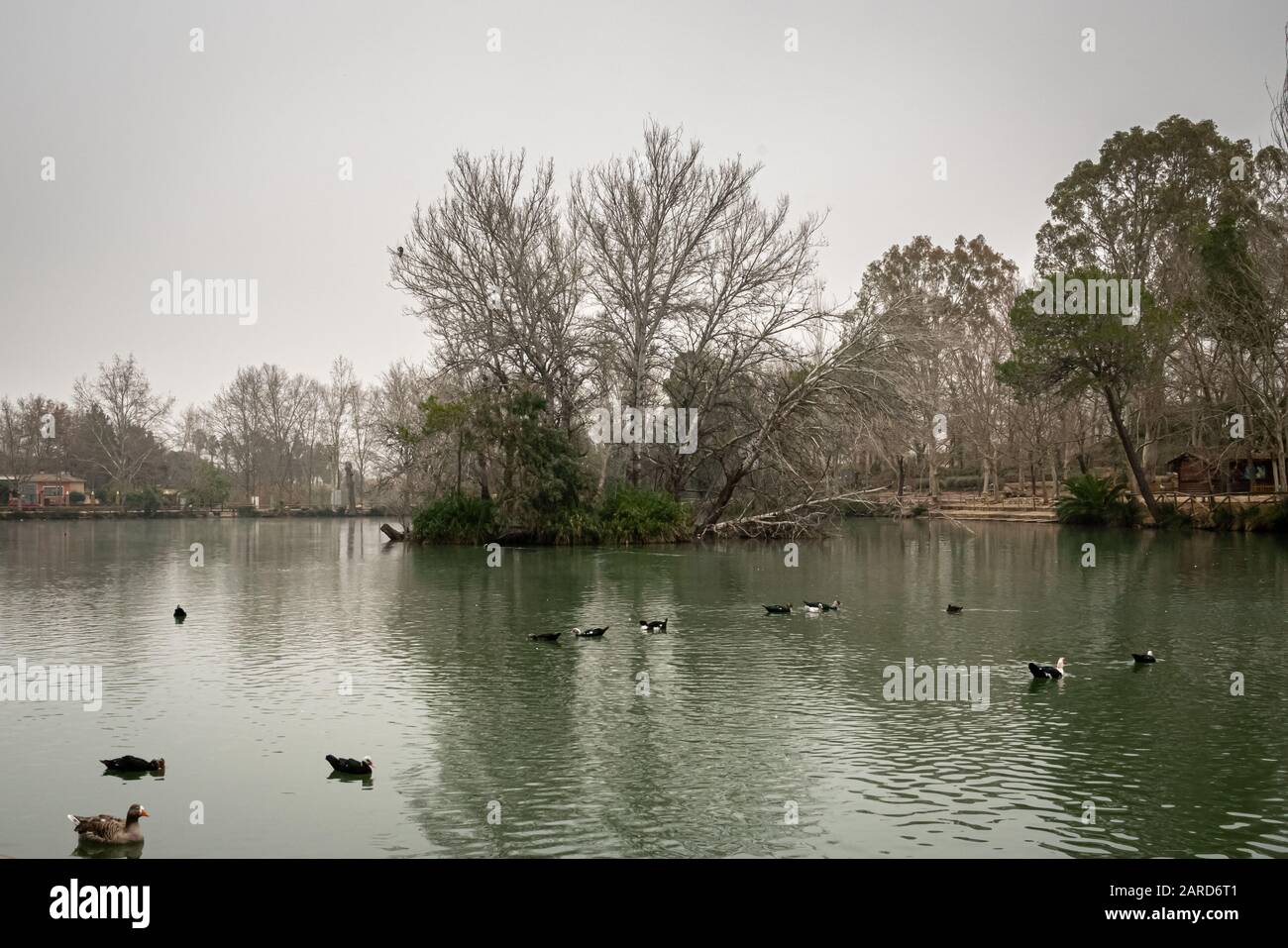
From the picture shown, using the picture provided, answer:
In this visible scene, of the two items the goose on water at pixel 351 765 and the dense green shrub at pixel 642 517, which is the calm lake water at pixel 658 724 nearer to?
the goose on water at pixel 351 765

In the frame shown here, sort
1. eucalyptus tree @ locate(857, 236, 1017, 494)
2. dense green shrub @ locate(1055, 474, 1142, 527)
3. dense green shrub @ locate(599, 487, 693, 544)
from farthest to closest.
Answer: eucalyptus tree @ locate(857, 236, 1017, 494)
dense green shrub @ locate(1055, 474, 1142, 527)
dense green shrub @ locate(599, 487, 693, 544)

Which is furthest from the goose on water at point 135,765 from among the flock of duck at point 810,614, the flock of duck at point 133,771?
the flock of duck at point 810,614

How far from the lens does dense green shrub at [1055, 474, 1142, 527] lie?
49.8 m

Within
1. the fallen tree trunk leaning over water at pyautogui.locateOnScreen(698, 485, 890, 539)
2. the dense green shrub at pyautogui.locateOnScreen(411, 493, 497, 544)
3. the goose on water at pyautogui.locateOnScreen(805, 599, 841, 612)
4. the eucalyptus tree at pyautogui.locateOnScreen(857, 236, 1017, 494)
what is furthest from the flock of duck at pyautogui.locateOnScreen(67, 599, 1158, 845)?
the eucalyptus tree at pyautogui.locateOnScreen(857, 236, 1017, 494)

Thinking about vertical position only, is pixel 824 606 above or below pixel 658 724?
above

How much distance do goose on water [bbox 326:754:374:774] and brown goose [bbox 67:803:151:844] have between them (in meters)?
1.96

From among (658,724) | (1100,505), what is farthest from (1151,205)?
(658,724)

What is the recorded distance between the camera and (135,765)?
10016 mm

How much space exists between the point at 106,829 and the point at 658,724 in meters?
5.55

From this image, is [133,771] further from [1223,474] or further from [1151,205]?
[1151,205]

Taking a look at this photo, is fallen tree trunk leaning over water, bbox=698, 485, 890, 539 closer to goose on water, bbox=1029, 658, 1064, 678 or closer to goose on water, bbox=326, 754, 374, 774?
goose on water, bbox=1029, 658, 1064, 678
